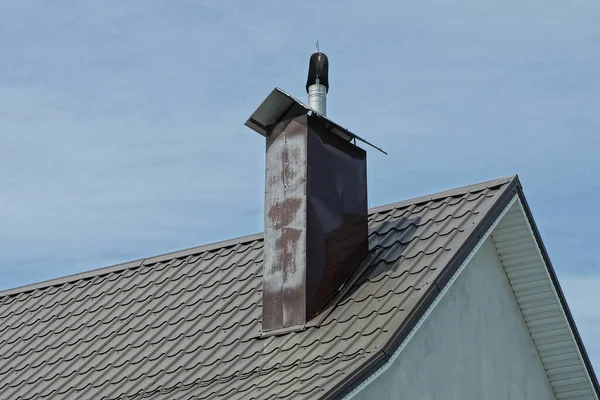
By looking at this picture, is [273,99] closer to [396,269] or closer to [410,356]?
[396,269]

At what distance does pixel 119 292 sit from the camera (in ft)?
52.0

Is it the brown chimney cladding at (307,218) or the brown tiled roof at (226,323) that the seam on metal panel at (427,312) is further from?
the brown chimney cladding at (307,218)

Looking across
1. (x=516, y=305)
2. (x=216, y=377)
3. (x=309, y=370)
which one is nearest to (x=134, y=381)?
(x=216, y=377)

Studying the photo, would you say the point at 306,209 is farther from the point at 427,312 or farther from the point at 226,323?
the point at 427,312

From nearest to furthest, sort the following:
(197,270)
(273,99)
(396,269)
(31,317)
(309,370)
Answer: (309,370)
(396,269)
(273,99)
(197,270)
(31,317)

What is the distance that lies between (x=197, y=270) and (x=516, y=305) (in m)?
3.75

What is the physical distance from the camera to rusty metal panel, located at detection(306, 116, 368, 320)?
43.1 feet

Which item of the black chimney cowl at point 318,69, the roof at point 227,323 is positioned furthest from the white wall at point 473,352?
the black chimney cowl at point 318,69

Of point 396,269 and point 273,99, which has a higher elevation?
point 273,99

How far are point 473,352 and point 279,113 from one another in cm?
325

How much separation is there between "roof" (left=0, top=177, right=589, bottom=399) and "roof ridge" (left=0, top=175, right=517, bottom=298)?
0.02 metres

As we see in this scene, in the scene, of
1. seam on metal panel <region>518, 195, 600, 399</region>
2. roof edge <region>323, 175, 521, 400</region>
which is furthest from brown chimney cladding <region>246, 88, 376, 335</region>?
seam on metal panel <region>518, 195, 600, 399</region>

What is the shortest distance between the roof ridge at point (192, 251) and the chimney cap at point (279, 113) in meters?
1.04

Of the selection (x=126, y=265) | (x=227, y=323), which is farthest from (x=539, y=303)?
(x=126, y=265)
